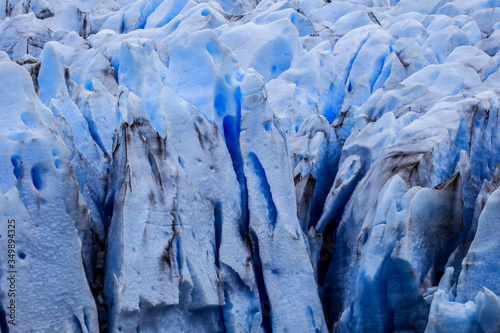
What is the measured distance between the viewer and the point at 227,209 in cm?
439

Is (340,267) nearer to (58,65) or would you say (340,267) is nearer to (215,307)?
(215,307)

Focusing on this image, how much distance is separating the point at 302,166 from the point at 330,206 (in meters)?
0.63

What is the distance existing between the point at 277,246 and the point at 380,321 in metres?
1.02

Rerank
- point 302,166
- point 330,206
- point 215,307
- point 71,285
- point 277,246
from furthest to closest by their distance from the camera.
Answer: point 302,166 < point 330,206 < point 277,246 < point 215,307 < point 71,285

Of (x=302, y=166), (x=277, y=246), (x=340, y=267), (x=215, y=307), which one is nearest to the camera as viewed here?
(x=215, y=307)

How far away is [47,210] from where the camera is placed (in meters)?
3.55

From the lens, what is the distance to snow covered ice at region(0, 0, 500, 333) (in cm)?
354

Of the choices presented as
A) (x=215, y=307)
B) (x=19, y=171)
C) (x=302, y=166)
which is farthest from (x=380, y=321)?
(x=19, y=171)

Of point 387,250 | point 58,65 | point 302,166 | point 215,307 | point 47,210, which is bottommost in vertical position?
point 215,307

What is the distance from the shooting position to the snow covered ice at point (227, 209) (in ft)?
11.6

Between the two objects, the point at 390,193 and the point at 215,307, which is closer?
the point at 215,307

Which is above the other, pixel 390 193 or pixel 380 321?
pixel 390 193

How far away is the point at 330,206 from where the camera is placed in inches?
210

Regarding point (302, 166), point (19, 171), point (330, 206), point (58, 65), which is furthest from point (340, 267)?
point (58, 65)
